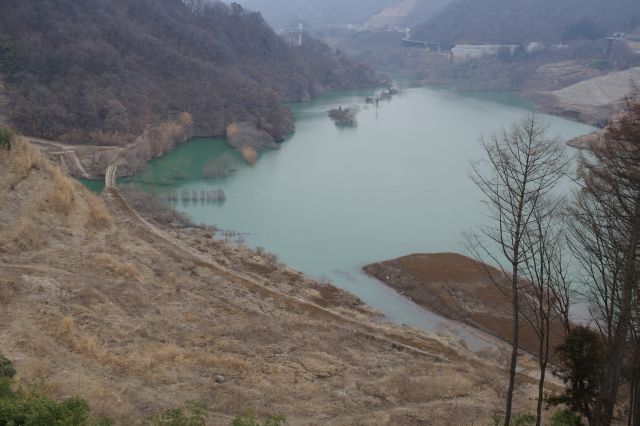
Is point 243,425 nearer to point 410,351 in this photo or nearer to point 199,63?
point 410,351

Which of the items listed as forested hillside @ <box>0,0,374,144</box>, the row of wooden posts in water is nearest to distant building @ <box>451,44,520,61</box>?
forested hillside @ <box>0,0,374,144</box>

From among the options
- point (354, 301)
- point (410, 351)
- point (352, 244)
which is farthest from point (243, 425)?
point (352, 244)

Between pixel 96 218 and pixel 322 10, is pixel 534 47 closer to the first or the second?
pixel 96 218

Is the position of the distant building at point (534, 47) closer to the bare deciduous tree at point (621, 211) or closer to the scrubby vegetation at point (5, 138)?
the scrubby vegetation at point (5, 138)

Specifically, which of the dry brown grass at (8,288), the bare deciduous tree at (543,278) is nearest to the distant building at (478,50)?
the bare deciduous tree at (543,278)

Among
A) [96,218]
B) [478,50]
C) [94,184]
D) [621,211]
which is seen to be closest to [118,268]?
[96,218]
